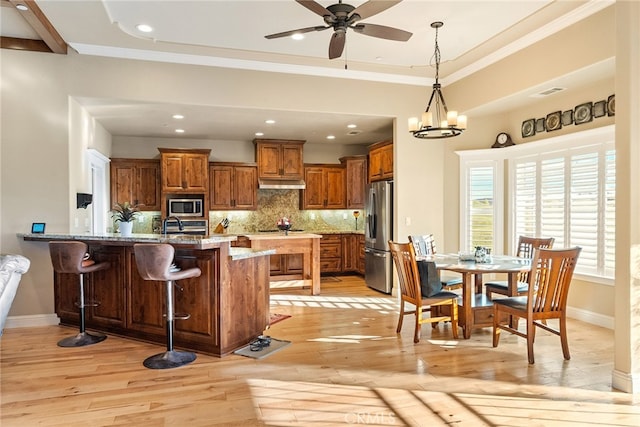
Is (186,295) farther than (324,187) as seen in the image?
No

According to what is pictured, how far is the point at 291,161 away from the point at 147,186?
2.80m

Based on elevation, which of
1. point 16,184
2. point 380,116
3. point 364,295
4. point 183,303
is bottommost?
point 364,295

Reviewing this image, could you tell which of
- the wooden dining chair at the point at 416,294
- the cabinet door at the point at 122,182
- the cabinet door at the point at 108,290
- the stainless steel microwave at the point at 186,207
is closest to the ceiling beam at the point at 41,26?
the cabinet door at the point at 108,290

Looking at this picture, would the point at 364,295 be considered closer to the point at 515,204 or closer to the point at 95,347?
the point at 515,204

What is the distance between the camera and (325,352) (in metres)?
3.88

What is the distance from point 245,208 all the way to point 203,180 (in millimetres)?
996

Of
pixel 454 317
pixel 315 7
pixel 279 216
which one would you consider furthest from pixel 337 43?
pixel 279 216

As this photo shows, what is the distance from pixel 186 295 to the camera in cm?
389

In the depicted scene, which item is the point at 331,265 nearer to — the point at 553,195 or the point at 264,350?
the point at 553,195

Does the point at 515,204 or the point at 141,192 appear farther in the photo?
the point at 141,192

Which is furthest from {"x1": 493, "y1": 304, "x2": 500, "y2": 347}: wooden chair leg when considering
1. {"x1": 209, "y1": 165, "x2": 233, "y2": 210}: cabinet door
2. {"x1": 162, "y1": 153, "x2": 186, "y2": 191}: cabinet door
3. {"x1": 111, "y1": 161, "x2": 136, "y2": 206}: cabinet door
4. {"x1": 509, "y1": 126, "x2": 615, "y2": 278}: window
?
{"x1": 111, "y1": 161, "x2": 136, "y2": 206}: cabinet door

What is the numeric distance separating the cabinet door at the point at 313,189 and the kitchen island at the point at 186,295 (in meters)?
4.40

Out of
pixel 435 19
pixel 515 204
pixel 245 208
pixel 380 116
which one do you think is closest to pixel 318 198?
pixel 245 208

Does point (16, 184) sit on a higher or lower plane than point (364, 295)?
higher
